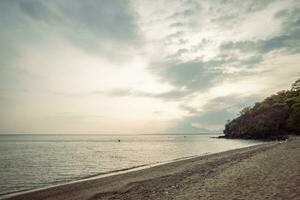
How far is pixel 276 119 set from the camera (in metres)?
120

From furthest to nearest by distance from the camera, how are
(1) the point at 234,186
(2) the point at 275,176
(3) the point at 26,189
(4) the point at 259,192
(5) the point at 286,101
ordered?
(5) the point at 286,101
(3) the point at 26,189
(2) the point at 275,176
(1) the point at 234,186
(4) the point at 259,192

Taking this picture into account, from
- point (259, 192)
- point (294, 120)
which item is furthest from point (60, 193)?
point (294, 120)

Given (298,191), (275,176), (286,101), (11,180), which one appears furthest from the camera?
(286,101)

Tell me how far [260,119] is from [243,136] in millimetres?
26103

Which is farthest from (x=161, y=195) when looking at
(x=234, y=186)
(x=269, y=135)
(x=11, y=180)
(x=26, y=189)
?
(x=269, y=135)

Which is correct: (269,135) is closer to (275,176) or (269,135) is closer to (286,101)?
(286,101)

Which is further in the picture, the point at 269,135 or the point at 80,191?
the point at 269,135

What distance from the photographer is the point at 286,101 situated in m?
120

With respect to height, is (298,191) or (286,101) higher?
(286,101)

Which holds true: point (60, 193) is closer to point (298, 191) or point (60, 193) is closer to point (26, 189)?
point (26, 189)

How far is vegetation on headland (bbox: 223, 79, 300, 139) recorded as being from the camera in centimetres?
10675

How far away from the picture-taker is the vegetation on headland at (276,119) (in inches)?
4203

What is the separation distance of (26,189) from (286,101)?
11836 cm

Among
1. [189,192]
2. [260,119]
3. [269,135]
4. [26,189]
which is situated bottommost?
[26,189]
